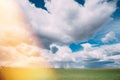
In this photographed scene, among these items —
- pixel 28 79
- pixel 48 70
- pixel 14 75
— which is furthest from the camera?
pixel 48 70

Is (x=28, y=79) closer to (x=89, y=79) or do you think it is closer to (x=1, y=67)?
(x=1, y=67)

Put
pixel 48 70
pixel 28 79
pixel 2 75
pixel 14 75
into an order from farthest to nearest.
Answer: pixel 48 70 → pixel 14 75 → pixel 28 79 → pixel 2 75

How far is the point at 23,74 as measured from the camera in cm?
1648

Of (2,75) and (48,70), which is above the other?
(48,70)

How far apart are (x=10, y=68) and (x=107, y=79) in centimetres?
579

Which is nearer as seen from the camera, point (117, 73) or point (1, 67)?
point (1, 67)

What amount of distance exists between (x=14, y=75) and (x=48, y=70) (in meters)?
2.41

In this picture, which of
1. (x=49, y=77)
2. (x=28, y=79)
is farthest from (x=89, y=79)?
(x=28, y=79)

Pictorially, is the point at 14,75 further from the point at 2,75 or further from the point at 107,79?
the point at 107,79

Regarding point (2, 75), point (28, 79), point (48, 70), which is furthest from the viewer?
point (48, 70)

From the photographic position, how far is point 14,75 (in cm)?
1575

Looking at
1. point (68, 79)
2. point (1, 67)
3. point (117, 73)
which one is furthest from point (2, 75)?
point (117, 73)

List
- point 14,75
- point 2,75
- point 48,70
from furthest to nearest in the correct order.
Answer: point 48,70 < point 14,75 < point 2,75

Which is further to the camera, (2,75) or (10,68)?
(10,68)
